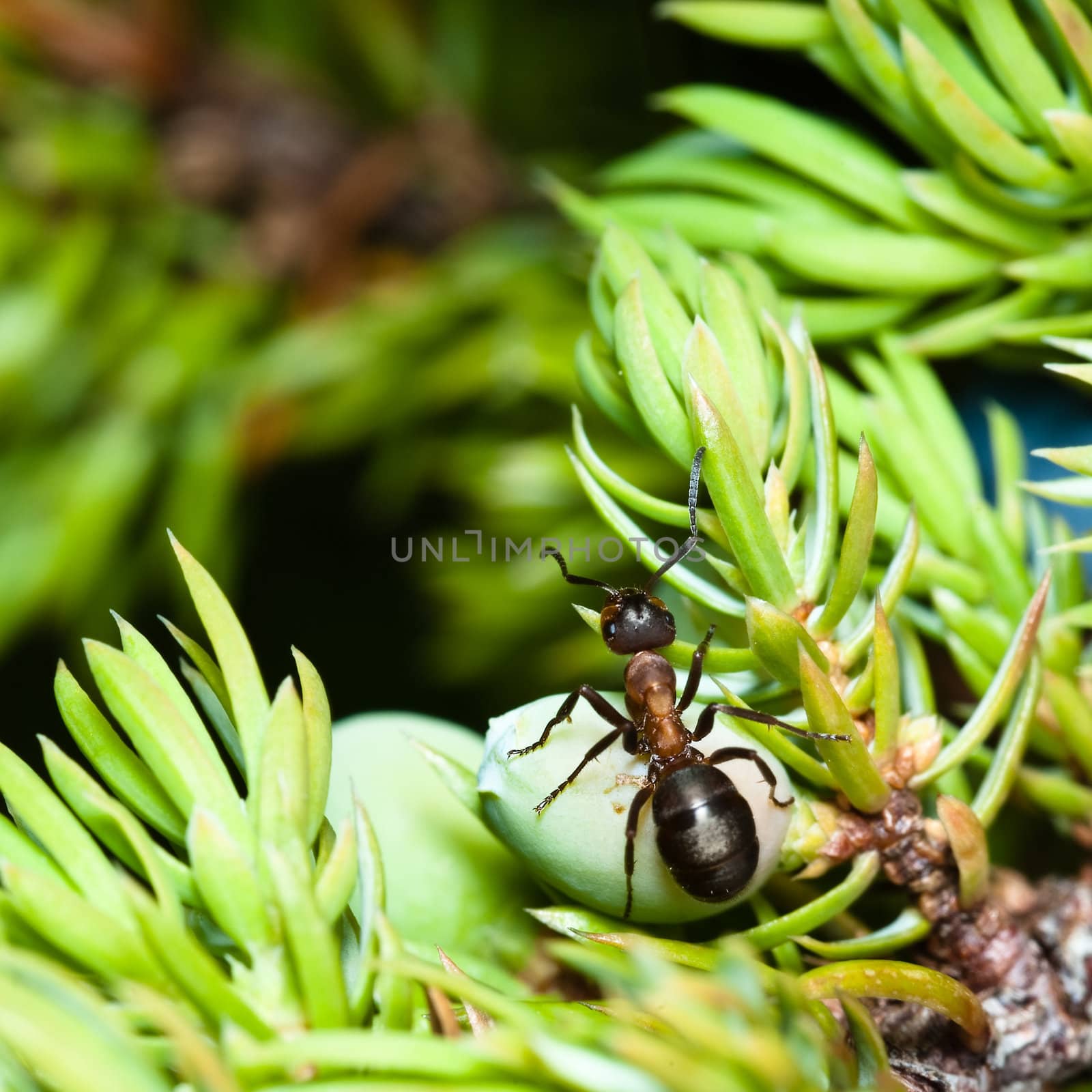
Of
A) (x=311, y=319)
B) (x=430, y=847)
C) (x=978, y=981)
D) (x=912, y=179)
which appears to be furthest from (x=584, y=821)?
(x=311, y=319)

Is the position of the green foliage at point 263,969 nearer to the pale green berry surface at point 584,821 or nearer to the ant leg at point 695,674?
the pale green berry surface at point 584,821

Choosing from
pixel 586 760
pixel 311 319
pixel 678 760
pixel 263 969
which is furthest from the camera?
pixel 311 319

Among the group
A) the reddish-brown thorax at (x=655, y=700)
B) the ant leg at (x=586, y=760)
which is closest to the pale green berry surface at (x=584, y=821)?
the ant leg at (x=586, y=760)

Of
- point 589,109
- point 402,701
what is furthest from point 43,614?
point 589,109

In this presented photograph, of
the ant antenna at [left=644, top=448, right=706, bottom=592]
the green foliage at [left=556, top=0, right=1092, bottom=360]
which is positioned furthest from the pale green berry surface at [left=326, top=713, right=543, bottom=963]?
the green foliage at [left=556, top=0, right=1092, bottom=360]

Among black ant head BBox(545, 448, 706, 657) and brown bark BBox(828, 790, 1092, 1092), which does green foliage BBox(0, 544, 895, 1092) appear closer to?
brown bark BBox(828, 790, 1092, 1092)

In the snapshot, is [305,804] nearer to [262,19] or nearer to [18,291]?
[18,291]

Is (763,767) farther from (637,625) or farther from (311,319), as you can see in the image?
(311,319)
